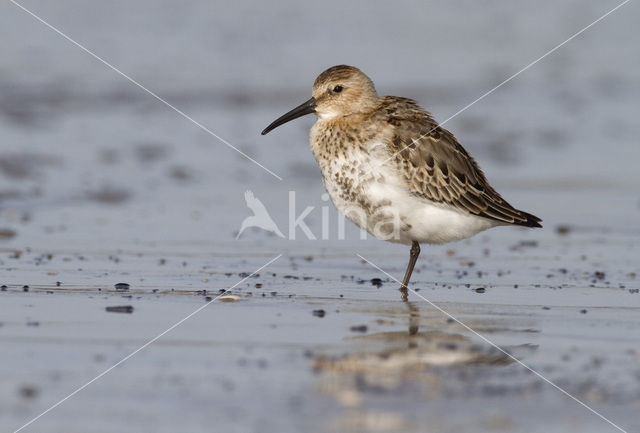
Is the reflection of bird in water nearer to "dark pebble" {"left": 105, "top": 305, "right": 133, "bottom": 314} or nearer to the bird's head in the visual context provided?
the bird's head

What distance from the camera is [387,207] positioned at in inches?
258

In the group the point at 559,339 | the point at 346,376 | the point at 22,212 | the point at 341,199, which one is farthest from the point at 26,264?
the point at 559,339

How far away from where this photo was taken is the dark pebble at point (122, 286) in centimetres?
636

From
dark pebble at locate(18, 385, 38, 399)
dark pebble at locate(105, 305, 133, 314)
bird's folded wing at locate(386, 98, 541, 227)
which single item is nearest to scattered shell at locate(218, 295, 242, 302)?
dark pebble at locate(105, 305, 133, 314)

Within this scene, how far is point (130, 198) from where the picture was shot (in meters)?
9.30

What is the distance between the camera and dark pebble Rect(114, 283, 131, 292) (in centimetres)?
636

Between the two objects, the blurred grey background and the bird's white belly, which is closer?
the bird's white belly

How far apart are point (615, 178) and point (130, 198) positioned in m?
5.00

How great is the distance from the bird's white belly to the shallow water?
15.0 inches

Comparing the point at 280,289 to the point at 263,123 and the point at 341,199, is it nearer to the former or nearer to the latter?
the point at 341,199

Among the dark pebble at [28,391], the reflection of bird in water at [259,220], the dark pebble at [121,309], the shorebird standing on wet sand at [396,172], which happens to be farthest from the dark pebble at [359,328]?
the reflection of bird in water at [259,220]

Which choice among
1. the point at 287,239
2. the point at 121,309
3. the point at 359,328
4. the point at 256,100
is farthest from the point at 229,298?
the point at 256,100

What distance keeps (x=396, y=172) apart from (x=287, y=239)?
75.6 inches

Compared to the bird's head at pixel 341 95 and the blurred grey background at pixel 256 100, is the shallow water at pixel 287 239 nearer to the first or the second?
the blurred grey background at pixel 256 100
